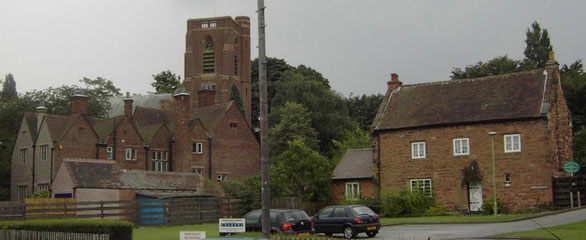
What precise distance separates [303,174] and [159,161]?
20.8 m

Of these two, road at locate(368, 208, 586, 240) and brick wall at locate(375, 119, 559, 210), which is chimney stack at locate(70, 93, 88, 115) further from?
road at locate(368, 208, 586, 240)

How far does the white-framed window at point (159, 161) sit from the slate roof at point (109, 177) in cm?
1313

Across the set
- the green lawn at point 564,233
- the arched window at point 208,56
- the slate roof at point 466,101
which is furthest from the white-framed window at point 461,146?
the arched window at point 208,56

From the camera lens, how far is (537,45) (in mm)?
95188

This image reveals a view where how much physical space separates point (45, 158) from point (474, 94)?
37263 mm

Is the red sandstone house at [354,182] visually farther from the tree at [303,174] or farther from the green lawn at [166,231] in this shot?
the green lawn at [166,231]

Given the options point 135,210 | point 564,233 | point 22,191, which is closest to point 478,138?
point 564,233

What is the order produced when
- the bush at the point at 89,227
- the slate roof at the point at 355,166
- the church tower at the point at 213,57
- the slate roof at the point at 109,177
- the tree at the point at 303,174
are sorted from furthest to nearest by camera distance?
the church tower at the point at 213,57
the slate roof at the point at 355,166
the tree at the point at 303,174
the slate roof at the point at 109,177
the bush at the point at 89,227

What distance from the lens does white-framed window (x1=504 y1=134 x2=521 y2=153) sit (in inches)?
1868

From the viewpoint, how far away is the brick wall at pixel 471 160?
4641cm

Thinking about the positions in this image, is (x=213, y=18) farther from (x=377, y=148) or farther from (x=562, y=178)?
(x=562, y=178)

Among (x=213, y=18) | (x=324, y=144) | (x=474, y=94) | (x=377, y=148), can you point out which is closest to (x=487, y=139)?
(x=474, y=94)

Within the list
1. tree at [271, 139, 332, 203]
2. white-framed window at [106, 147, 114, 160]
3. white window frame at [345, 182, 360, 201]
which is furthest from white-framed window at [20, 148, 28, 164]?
white window frame at [345, 182, 360, 201]

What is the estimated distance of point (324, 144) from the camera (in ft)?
276
